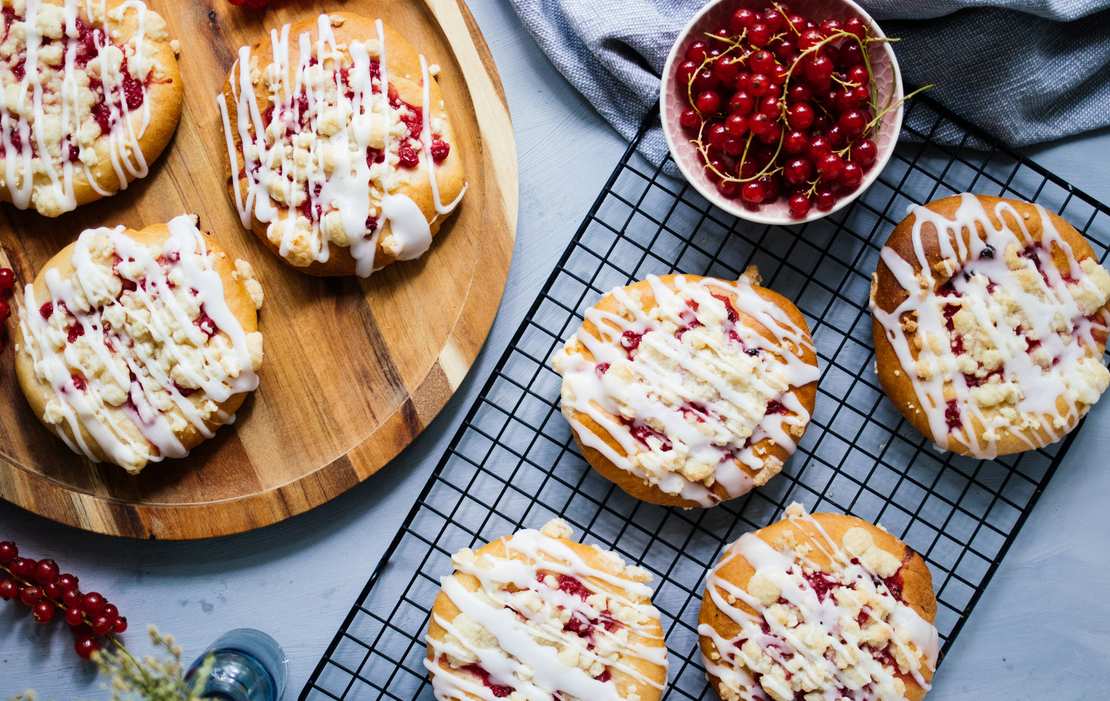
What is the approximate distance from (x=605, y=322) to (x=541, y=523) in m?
0.64

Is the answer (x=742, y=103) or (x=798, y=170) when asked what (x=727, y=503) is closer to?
(x=798, y=170)

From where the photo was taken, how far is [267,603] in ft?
9.54

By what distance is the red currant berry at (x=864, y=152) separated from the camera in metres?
2.46

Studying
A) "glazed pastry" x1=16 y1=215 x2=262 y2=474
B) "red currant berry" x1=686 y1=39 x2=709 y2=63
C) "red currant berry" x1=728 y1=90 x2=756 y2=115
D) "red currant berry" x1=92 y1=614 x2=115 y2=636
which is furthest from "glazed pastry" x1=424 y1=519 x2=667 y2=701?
"red currant berry" x1=686 y1=39 x2=709 y2=63

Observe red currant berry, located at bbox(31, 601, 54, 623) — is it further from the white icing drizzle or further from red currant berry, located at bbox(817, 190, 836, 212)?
red currant berry, located at bbox(817, 190, 836, 212)

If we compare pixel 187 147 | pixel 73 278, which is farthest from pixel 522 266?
pixel 73 278

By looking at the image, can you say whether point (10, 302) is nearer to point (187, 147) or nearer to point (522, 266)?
point (187, 147)

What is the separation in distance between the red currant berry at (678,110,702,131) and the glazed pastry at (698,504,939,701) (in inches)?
42.0

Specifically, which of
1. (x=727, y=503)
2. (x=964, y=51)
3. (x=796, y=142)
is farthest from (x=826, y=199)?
(x=727, y=503)

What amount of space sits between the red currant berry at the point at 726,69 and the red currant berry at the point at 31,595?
235 centimetres

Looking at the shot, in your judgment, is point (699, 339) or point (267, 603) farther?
point (267, 603)

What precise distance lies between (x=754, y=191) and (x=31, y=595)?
229 cm

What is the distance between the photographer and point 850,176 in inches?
97.0

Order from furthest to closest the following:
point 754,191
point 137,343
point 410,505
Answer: point 410,505, point 137,343, point 754,191
